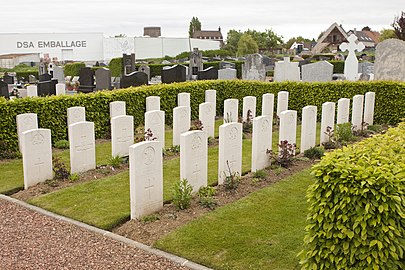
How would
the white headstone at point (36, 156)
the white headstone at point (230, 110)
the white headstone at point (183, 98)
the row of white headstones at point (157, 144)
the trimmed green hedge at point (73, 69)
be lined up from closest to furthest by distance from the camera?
the row of white headstones at point (157, 144) < the white headstone at point (36, 156) < the white headstone at point (230, 110) < the white headstone at point (183, 98) < the trimmed green hedge at point (73, 69)

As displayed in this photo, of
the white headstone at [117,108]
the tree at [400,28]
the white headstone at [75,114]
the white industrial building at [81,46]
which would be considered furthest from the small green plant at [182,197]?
the white industrial building at [81,46]

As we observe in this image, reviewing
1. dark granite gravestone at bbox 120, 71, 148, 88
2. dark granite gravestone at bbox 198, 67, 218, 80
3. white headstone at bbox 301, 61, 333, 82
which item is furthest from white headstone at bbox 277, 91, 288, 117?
dark granite gravestone at bbox 198, 67, 218, 80

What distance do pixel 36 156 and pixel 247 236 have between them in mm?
4345

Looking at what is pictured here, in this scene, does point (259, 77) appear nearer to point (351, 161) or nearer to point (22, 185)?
point (22, 185)

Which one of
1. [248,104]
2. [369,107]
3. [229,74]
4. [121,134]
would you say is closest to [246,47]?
[229,74]

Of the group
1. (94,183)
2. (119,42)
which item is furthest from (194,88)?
(119,42)

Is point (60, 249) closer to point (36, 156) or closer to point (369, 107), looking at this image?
point (36, 156)

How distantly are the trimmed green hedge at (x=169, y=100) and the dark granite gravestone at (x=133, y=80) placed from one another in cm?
152

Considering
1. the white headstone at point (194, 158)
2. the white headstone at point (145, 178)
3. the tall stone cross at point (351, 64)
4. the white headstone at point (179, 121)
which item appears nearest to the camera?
the white headstone at point (145, 178)

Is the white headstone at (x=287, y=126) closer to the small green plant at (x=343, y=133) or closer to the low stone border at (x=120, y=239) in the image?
the small green plant at (x=343, y=133)

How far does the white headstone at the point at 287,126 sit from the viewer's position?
30.8 feet

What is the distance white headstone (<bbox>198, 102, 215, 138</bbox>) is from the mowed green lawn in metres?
4.56

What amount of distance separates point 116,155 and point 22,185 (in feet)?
6.70

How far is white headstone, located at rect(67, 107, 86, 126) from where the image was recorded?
36.7 feet
